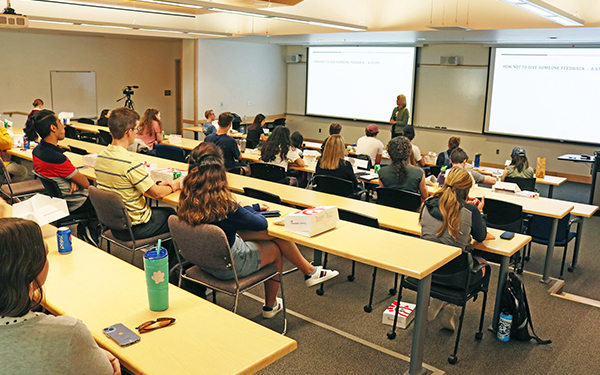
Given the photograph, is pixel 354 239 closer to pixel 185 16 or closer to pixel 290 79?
pixel 185 16

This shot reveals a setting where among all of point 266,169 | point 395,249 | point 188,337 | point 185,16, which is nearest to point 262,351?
point 188,337

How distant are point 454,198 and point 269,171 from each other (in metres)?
3.14

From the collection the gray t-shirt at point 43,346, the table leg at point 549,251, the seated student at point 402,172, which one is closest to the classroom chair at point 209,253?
the gray t-shirt at point 43,346

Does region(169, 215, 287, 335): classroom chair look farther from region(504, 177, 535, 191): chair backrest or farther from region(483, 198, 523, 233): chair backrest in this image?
region(504, 177, 535, 191): chair backrest

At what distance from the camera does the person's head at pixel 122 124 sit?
12.3 ft

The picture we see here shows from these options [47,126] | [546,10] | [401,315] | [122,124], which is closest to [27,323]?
[122,124]

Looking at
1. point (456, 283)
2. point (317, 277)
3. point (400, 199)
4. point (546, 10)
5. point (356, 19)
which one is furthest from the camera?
point (356, 19)

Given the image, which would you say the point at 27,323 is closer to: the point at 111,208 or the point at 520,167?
the point at 111,208

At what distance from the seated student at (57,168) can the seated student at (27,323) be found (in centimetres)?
304

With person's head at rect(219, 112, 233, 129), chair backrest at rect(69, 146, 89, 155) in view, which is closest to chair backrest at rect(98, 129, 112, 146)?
chair backrest at rect(69, 146, 89, 155)

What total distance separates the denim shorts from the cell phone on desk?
3.70 feet

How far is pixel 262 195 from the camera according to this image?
4.35 metres

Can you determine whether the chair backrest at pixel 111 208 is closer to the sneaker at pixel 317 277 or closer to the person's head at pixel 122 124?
the person's head at pixel 122 124

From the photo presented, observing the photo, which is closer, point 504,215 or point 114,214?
point 114,214
